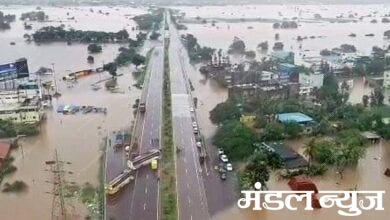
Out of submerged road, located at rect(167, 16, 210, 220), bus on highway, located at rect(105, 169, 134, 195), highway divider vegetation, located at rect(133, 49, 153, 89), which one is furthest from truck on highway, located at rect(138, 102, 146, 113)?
bus on highway, located at rect(105, 169, 134, 195)

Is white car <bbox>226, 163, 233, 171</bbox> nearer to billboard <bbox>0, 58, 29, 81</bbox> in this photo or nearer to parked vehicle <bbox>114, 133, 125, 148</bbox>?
parked vehicle <bbox>114, 133, 125, 148</bbox>

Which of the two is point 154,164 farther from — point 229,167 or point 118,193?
point 229,167

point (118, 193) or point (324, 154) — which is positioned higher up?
point (324, 154)

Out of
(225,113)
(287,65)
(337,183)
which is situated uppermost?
(287,65)

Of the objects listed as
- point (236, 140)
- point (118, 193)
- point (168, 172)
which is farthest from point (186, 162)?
point (118, 193)

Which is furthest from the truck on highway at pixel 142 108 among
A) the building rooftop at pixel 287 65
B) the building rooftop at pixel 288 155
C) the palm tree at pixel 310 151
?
the building rooftop at pixel 287 65

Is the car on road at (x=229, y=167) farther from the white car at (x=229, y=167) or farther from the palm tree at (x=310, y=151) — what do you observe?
the palm tree at (x=310, y=151)
